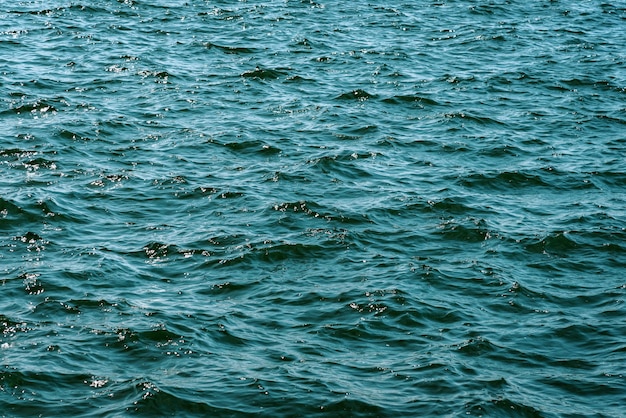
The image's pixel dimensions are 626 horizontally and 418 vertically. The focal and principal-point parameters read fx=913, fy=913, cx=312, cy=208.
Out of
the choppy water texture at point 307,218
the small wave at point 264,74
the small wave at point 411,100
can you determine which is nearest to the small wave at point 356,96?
the choppy water texture at point 307,218

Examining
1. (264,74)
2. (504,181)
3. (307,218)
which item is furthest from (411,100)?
(307,218)

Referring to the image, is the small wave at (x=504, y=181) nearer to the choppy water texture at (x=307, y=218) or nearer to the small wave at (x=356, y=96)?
the choppy water texture at (x=307, y=218)

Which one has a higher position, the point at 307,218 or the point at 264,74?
the point at 264,74

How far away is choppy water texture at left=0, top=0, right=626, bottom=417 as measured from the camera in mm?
22797

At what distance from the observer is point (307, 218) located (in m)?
31.1

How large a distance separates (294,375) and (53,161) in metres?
15.9

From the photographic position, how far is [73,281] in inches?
1050

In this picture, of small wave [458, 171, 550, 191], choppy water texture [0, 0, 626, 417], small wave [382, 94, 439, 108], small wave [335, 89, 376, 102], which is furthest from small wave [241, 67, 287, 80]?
small wave [458, 171, 550, 191]

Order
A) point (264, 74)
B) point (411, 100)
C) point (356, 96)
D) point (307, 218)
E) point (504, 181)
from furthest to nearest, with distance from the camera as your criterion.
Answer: point (264, 74) < point (356, 96) < point (411, 100) < point (504, 181) < point (307, 218)

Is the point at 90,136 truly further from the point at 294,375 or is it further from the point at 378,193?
the point at 294,375

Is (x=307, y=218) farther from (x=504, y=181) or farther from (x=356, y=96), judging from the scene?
(x=356, y=96)

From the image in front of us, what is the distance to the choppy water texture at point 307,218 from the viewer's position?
2280 cm

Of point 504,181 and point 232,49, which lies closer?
point 504,181

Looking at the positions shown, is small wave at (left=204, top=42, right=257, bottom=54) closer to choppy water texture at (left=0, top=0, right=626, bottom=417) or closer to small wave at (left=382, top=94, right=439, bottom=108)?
choppy water texture at (left=0, top=0, right=626, bottom=417)
